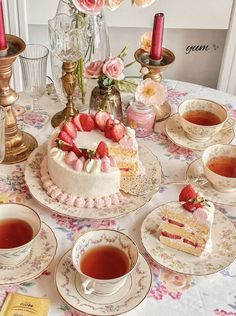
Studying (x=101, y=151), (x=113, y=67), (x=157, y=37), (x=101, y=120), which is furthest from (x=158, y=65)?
(x=101, y=151)

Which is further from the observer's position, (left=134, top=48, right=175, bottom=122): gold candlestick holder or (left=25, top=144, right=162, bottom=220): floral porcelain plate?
(left=134, top=48, right=175, bottom=122): gold candlestick holder

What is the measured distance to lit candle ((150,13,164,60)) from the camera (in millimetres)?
1680

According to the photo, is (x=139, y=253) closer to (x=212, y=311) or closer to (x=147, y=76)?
(x=212, y=311)

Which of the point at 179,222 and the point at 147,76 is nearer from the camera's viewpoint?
the point at 179,222

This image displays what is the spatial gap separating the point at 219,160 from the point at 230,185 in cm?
11

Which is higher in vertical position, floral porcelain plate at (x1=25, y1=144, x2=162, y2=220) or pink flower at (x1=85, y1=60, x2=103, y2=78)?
pink flower at (x1=85, y1=60, x2=103, y2=78)

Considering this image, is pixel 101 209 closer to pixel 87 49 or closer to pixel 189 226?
pixel 189 226

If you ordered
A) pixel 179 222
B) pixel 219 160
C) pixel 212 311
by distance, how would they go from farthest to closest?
pixel 219 160, pixel 179 222, pixel 212 311

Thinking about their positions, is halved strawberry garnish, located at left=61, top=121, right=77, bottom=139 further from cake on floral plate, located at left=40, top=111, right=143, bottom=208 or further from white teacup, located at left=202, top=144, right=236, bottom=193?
white teacup, located at left=202, top=144, right=236, bottom=193

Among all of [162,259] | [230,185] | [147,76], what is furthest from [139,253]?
[147,76]

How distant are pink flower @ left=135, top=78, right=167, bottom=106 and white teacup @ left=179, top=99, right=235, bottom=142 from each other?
10 cm

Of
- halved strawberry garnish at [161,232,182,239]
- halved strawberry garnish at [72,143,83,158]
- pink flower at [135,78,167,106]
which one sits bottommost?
halved strawberry garnish at [161,232,182,239]

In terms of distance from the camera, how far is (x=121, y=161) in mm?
1515

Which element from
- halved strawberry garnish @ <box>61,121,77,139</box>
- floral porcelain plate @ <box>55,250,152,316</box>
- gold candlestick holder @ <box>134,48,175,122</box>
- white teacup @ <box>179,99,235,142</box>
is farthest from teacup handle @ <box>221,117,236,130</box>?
floral porcelain plate @ <box>55,250,152,316</box>
